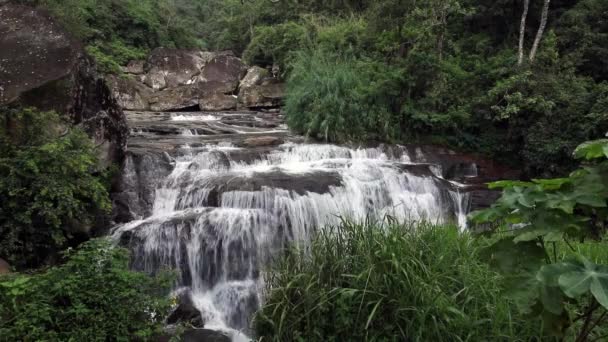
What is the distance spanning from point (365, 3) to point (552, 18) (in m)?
6.99

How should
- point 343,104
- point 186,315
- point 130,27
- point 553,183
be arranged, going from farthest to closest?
point 130,27 < point 343,104 < point 186,315 < point 553,183

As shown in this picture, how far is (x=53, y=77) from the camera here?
622 centimetres

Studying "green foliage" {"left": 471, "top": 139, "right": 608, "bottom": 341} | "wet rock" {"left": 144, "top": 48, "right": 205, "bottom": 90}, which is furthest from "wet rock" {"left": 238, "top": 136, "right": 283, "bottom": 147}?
"wet rock" {"left": 144, "top": 48, "right": 205, "bottom": 90}

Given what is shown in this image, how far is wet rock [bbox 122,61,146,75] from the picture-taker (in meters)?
17.9

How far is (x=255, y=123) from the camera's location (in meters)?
12.5

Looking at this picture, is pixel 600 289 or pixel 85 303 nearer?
pixel 600 289

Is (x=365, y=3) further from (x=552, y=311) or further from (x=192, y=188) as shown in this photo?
(x=552, y=311)

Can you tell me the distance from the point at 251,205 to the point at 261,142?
9.79ft

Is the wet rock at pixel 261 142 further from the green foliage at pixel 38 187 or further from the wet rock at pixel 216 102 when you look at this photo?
the wet rock at pixel 216 102

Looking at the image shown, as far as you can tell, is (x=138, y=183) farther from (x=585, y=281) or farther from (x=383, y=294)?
(x=585, y=281)

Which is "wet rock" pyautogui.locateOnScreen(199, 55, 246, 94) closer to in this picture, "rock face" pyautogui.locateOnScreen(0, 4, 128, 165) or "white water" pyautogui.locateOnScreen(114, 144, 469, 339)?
"white water" pyautogui.locateOnScreen(114, 144, 469, 339)

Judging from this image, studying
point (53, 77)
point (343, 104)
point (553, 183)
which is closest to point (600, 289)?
point (553, 183)

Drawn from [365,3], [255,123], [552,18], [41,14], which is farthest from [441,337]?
[365,3]

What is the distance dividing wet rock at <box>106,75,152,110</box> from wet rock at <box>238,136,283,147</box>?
8.40 meters
